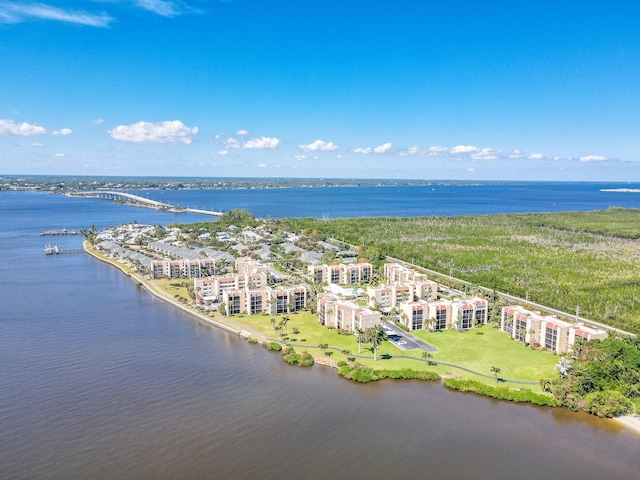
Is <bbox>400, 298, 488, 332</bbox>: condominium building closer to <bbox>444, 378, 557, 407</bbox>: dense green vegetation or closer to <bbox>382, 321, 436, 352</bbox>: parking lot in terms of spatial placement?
<bbox>382, 321, 436, 352</bbox>: parking lot

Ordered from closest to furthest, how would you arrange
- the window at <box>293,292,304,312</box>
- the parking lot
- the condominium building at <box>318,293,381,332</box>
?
the parking lot → the condominium building at <box>318,293,381,332</box> → the window at <box>293,292,304,312</box>

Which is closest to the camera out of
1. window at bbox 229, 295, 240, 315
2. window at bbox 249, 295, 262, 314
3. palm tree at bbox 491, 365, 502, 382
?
palm tree at bbox 491, 365, 502, 382

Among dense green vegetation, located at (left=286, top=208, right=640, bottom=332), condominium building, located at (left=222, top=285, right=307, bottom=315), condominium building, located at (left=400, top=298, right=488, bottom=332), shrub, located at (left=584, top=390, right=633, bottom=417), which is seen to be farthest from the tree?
condominium building, located at (left=222, top=285, right=307, bottom=315)

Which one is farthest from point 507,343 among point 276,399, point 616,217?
point 616,217

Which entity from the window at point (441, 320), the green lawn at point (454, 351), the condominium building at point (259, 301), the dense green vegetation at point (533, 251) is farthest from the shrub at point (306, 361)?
the dense green vegetation at point (533, 251)

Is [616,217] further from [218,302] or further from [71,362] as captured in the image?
[71,362]

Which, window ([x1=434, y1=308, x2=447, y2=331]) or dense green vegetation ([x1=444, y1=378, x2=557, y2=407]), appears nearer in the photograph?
dense green vegetation ([x1=444, y1=378, x2=557, y2=407])
